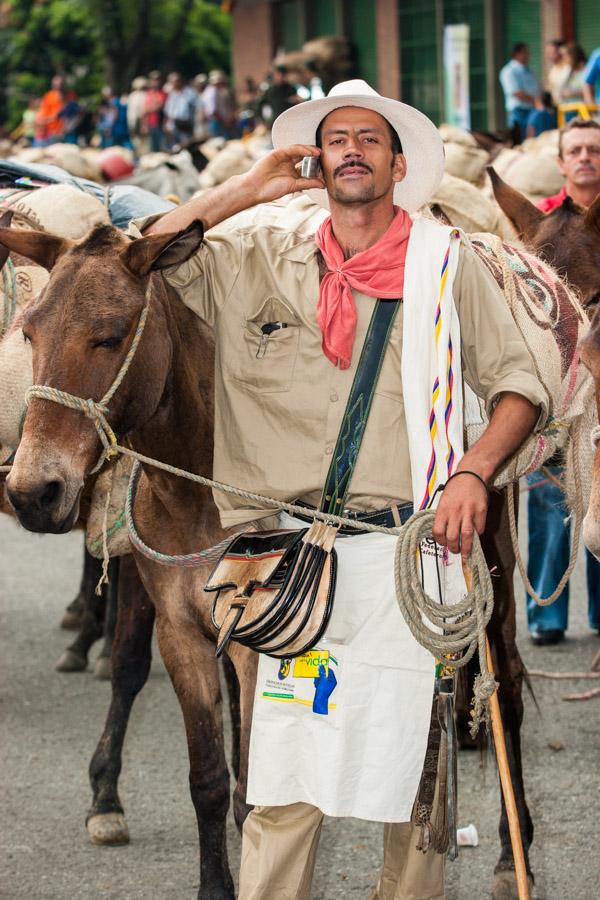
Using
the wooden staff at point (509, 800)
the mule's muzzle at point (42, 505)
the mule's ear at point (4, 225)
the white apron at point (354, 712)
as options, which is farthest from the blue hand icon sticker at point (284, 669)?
the mule's ear at point (4, 225)

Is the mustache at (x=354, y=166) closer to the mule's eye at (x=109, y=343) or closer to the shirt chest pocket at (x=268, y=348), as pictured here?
the shirt chest pocket at (x=268, y=348)

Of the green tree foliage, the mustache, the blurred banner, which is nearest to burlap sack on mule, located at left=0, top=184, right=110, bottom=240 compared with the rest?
the mustache

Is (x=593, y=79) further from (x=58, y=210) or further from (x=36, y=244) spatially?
(x=36, y=244)

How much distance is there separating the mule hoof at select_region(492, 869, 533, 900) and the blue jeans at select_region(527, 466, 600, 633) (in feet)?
8.83

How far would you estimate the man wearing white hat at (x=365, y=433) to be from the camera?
331 centimetres

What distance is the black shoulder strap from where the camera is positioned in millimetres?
3400

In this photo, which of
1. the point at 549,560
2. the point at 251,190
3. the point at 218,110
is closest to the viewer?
the point at 251,190

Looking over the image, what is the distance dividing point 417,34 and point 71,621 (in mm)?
23739

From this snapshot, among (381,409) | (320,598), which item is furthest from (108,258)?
(320,598)

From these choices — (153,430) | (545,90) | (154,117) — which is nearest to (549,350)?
(153,430)

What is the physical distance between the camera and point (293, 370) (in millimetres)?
3520

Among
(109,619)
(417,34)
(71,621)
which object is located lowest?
(71,621)

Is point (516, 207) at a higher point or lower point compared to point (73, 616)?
higher

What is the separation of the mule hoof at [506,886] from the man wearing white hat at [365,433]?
96 cm
